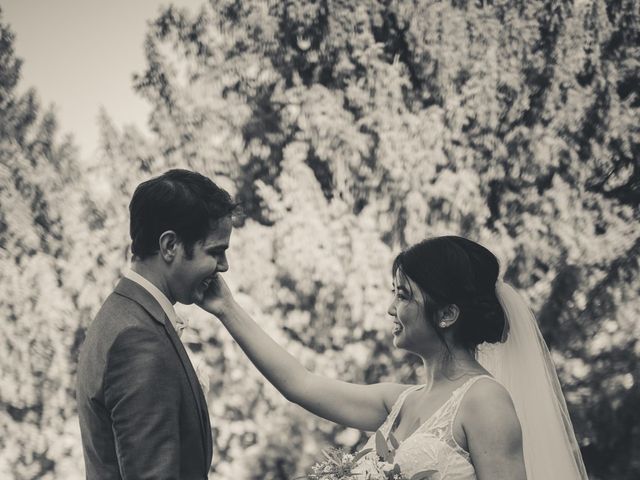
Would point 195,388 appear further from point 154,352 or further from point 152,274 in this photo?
point 152,274

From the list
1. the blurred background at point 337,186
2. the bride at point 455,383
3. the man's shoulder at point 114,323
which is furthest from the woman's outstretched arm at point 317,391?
the blurred background at point 337,186

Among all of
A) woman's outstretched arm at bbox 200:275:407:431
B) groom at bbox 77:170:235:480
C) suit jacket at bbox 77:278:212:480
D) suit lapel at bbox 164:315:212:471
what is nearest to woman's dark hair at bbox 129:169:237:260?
groom at bbox 77:170:235:480

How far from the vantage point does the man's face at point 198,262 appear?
7.24 ft

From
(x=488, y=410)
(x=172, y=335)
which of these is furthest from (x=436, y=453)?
(x=172, y=335)

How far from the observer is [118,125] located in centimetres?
534

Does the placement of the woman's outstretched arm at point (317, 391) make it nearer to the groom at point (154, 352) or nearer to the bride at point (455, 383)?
the bride at point (455, 383)

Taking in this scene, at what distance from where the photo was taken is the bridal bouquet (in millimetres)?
2344

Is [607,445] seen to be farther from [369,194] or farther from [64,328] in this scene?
[64,328]

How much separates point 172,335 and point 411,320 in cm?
98

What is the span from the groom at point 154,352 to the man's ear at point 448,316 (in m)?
0.83

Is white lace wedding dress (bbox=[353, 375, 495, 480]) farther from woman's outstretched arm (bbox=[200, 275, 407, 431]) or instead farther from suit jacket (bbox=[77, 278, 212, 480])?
suit jacket (bbox=[77, 278, 212, 480])

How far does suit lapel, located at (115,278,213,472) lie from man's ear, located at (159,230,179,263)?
129 millimetres

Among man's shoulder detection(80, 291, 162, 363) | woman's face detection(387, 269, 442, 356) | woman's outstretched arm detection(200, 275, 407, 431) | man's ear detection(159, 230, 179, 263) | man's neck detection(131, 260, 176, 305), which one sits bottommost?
woman's outstretched arm detection(200, 275, 407, 431)

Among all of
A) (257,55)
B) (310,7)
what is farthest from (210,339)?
(310,7)
